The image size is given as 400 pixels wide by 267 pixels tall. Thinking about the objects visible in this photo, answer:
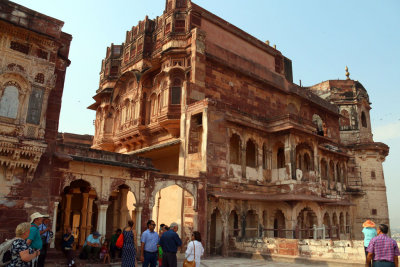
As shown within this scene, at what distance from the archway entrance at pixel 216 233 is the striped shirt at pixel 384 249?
10.8m

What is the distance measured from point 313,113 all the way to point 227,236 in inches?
580

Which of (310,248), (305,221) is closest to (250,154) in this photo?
(305,221)

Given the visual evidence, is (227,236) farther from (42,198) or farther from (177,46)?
(177,46)

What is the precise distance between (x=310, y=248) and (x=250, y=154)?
302 inches

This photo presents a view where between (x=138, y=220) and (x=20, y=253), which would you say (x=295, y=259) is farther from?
(x=20, y=253)

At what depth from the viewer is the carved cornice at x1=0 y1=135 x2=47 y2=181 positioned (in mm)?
10368

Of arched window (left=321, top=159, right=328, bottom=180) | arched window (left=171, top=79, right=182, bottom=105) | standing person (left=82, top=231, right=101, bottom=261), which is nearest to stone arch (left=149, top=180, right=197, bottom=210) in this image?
standing person (left=82, top=231, right=101, bottom=261)

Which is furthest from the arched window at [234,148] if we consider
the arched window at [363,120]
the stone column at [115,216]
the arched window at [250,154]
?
the arched window at [363,120]

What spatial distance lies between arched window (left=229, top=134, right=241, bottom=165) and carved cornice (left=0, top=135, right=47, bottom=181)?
33.3 feet

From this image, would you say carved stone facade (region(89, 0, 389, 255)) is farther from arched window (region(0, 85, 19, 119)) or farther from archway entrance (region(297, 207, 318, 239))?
arched window (region(0, 85, 19, 119))

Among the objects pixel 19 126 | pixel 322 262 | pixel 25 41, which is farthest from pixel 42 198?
pixel 322 262

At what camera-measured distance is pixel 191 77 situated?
18953mm

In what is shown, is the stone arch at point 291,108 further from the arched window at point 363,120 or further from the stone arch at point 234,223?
the stone arch at point 234,223

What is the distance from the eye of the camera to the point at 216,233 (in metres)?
16.8
